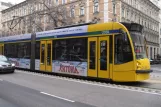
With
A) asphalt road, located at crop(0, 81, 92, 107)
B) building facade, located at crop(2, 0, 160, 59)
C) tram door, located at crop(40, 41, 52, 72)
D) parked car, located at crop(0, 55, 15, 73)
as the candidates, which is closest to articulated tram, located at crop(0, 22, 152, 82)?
tram door, located at crop(40, 41, 52, 72)

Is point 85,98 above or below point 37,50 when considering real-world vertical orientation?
below

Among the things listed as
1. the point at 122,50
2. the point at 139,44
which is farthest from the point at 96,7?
the point at 122,50

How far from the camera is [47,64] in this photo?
706 inches

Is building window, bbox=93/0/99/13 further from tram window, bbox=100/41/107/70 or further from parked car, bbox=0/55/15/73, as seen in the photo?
tram window, bbox=100/41/107/70

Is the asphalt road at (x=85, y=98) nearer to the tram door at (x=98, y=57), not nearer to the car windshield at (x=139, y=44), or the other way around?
the tram door at (x=98, y=57)

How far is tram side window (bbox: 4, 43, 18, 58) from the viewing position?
22677 millimetres

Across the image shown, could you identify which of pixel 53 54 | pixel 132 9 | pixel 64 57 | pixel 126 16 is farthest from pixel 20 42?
pixel 132 9

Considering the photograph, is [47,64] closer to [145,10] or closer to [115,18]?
[115,18]

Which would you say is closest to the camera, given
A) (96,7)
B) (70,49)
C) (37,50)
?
(70,49)

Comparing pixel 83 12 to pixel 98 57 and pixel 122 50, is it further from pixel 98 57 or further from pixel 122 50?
pixel 122 50

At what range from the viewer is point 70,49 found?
15562 mm

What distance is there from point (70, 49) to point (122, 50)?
417cm

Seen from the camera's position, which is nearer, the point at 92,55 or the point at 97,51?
the point at 97,51

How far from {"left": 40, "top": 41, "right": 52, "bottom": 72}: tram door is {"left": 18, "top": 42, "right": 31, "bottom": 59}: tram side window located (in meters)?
2.25
